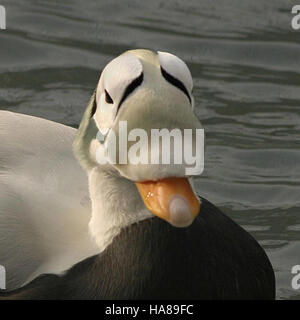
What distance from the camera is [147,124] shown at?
3266mm

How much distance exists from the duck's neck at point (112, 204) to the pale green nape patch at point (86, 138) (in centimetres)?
5

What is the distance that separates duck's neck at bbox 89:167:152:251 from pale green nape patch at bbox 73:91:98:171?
46 mm

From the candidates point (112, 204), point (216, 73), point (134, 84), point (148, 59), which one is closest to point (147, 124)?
point (134, 84)

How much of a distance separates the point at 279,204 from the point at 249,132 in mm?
576

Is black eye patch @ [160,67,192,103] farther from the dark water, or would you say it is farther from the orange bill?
the dark water

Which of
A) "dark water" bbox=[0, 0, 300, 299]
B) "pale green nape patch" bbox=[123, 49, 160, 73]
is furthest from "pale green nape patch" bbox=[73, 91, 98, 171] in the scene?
"dark water" bbox=[0, 0, 300, 299]

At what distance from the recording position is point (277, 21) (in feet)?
20.7

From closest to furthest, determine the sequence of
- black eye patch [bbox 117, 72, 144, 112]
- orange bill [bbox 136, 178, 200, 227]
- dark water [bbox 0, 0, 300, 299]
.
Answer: orange bill [bbox 136, 178, 200, 227], black eye patch [bbox 117, 72, 144, 112], dark water [bbox 0, 0, 300, 299]

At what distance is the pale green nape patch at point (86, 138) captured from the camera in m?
3.63

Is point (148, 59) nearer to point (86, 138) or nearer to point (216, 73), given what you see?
point (86, 138)

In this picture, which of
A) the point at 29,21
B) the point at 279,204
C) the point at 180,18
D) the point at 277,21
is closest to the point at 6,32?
the point at 29,21

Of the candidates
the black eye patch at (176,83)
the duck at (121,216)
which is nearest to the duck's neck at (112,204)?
the duck at (121,216)

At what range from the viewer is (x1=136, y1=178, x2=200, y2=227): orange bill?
318 cm

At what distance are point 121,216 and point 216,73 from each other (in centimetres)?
242
